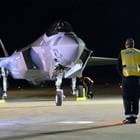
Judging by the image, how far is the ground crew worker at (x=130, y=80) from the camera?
42.6 feet

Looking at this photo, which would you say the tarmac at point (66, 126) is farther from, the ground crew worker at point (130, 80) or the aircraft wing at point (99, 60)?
the aircraft wing at point (99, 60)

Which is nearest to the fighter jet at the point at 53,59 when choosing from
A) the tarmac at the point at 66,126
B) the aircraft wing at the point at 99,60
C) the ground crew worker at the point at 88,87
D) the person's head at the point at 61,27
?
the person's head at the point at 61,27

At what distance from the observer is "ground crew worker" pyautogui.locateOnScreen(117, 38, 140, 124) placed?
13.0 metres

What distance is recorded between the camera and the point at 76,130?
1152 cm

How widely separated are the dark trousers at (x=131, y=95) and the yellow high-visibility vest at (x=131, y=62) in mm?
137

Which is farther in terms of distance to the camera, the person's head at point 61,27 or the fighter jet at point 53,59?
the person's head at point 61,27

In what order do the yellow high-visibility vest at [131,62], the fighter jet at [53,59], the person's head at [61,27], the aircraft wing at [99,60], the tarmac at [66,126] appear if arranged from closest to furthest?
the tarmac at [66,126] → the yellow high-visibility vest at [131,62] → the fighter jet at [53,59] → the person's head at [61,27] → the aircraft wing at [99,60]

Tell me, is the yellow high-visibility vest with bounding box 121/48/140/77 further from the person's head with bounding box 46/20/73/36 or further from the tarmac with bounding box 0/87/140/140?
the person's head with bounding box 46/20/73/36

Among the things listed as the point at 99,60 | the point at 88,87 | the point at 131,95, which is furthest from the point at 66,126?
the point at 99,60

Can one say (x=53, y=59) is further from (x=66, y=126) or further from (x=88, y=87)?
(x=66, y=126)

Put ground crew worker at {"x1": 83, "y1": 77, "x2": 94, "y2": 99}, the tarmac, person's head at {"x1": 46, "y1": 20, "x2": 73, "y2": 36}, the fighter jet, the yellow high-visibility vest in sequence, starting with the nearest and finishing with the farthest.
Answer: the tarmac, the yellow high-visibility vest, the fighter jet, person's head at {"x1": 46, "y1": 20, "x2": 73, "y2": 36}, ground crew worker at {"x1": 83, "y1": 77, "x2": 94, "y2": 99}

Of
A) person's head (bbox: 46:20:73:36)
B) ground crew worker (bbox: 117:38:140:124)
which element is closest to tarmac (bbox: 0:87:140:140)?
ground crew worker (bbox: 117:38:140:124)

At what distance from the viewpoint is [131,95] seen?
13.0 meters

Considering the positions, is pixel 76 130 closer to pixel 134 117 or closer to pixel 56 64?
pixel 134 117
